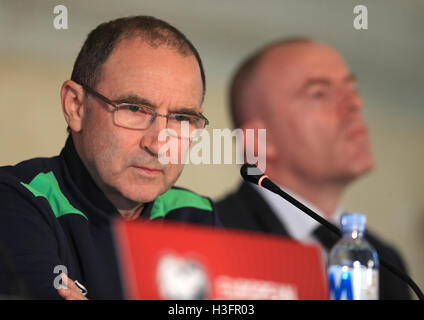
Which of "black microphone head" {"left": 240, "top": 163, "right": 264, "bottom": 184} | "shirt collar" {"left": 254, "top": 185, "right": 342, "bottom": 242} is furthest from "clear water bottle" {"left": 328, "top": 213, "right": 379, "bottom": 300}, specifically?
"shirt collar" {"left": 254, "top": 185, "right": 342, "bottom": 242}

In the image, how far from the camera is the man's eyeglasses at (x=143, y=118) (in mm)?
1132

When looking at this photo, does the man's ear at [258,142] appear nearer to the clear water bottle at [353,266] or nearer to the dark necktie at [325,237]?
the dark necktie at [325,237]

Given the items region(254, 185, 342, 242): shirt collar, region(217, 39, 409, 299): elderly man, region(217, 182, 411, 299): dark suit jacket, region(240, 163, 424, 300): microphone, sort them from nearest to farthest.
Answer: region(240, 163, 424, 300): microphone → region(217, 182, 411, 299): dark suit jacket → region(254, 185, 342, 242): shirt collar → region(217, 39, 409, 299): elderly man

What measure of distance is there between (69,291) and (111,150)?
A: 0.35 m

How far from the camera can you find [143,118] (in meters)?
1.13

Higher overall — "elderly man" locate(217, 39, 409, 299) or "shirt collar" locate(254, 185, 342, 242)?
"elderly man" locate(217, 39, 409, 299)

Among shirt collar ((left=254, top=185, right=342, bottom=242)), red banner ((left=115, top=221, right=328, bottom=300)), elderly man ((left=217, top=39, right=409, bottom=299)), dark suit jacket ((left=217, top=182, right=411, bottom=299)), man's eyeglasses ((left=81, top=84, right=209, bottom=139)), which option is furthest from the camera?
elderly man ((left=217, top=39, right=409, bottom=299))

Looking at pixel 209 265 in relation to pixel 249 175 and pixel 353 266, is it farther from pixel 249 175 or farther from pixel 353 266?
pixel 353 266

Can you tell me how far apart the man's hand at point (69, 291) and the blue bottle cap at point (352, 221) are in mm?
426

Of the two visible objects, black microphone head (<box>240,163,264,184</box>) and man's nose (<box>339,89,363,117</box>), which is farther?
man's nose (<box>339,89,363,117</box>)

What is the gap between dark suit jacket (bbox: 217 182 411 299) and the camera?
171 centimetres

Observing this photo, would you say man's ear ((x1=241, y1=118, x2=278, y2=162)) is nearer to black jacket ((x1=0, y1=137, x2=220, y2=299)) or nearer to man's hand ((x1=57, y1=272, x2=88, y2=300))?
black jacket ((x1=0, y1=137, x2=220, y2=299))

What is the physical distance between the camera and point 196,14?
2.79 m

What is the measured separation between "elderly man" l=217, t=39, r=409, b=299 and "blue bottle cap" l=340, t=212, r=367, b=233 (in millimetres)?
928
